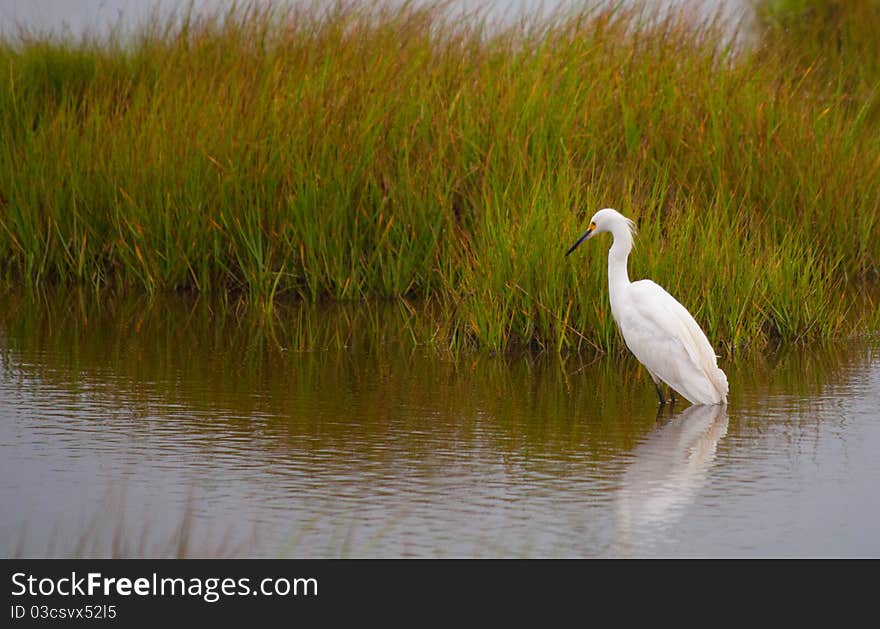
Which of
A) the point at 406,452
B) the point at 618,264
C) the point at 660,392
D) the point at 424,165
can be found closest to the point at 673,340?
the point at 660,392

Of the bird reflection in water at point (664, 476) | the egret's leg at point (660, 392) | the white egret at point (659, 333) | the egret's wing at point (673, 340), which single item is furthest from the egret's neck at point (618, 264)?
the bird reflection in water at point (664, 476)

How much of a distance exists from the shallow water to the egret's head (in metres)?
0.72

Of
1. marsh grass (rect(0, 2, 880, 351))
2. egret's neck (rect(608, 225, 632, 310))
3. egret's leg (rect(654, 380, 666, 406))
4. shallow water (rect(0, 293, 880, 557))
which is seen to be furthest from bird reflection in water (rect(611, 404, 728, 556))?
marsh grass (rect(0, 2, 880, 351))

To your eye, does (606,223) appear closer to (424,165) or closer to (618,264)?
(618,264)

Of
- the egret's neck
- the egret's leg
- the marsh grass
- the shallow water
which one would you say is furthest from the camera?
the marsh grass

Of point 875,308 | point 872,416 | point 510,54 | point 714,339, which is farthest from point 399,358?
point 510,54

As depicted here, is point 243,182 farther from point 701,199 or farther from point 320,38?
point 701,199

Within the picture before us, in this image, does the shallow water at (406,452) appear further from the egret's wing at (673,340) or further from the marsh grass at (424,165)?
the marsh grass at (424,165)

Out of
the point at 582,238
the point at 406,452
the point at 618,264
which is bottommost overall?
the point at 406,452

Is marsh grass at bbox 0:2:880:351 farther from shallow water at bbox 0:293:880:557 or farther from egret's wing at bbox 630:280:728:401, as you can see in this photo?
egret's wing at bbox 630:280:728:401

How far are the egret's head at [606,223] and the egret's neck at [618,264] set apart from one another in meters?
0.03

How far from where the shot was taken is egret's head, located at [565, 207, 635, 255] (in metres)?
8.05

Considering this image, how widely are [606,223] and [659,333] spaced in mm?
753

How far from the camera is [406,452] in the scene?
Result: 6.43 m
